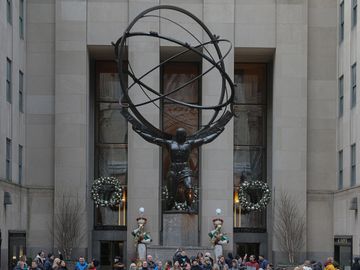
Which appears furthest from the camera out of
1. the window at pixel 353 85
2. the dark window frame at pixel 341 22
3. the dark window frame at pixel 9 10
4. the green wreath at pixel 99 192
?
the green wreath at pixel 99 192

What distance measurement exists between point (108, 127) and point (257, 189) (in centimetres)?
1006

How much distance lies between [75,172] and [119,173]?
17.3 ft

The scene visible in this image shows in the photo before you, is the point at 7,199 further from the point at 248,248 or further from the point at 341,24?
the point at 341,24

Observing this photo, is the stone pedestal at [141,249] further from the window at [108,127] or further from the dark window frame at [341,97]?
the dark window frame at [341,97]

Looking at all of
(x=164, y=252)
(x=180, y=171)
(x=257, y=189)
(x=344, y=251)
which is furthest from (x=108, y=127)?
(x=164, y=252)

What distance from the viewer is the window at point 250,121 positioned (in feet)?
171

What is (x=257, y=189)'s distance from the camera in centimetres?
4784

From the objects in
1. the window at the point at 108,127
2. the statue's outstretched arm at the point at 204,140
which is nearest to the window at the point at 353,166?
the statue's outstretched arm at the point at 204,140

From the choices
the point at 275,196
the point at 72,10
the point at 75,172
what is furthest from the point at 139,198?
the point at 72,10

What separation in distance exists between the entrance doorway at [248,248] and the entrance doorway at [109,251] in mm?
6872

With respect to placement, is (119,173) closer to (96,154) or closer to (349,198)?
(96,154)

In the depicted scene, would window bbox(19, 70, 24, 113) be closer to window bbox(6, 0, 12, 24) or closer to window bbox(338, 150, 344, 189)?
window bbox(6, 0, 12, 24)

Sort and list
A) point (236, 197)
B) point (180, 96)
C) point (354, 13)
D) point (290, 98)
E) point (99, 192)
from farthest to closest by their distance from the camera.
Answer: point (180, 96)
point (236, 197)
point (99, 192)
point (290, 98)
point (354, 13)

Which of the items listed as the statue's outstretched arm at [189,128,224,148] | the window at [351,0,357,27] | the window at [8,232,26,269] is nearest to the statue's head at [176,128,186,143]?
the statue's outstretched arm at [189,128,224,148]
